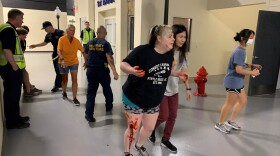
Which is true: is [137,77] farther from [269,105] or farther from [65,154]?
[269,105]

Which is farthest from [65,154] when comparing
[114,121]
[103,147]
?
[114,121]

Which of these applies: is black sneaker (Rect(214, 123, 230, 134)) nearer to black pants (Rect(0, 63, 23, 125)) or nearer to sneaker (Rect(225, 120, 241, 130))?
sneaker (Rect(225, 120, 241, 130))

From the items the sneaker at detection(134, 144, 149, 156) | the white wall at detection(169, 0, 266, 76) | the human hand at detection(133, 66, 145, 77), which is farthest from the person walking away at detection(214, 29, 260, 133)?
the white wall at detection(169, 0, 266, 76)

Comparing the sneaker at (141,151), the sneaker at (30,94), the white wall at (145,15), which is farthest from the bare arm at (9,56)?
the white wall at (145,15)

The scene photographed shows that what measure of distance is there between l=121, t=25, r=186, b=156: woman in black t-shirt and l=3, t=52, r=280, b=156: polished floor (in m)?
0.76

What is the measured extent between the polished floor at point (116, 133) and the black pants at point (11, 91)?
22cm

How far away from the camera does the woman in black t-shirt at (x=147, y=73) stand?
195cm

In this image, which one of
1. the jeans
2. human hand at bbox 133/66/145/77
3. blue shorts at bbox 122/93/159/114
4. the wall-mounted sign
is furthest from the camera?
the wall-mounted sign

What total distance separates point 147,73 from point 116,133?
1.46 metres

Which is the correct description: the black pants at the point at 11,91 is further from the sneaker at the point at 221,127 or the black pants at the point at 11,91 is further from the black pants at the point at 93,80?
the sneaker at the point at 221,127

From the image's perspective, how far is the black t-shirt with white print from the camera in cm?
→ 196

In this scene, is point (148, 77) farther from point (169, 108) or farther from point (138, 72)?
point (169, 108)

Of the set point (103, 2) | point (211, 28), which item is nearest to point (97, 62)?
point (211, 28)

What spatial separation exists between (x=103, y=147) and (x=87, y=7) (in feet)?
28.4
